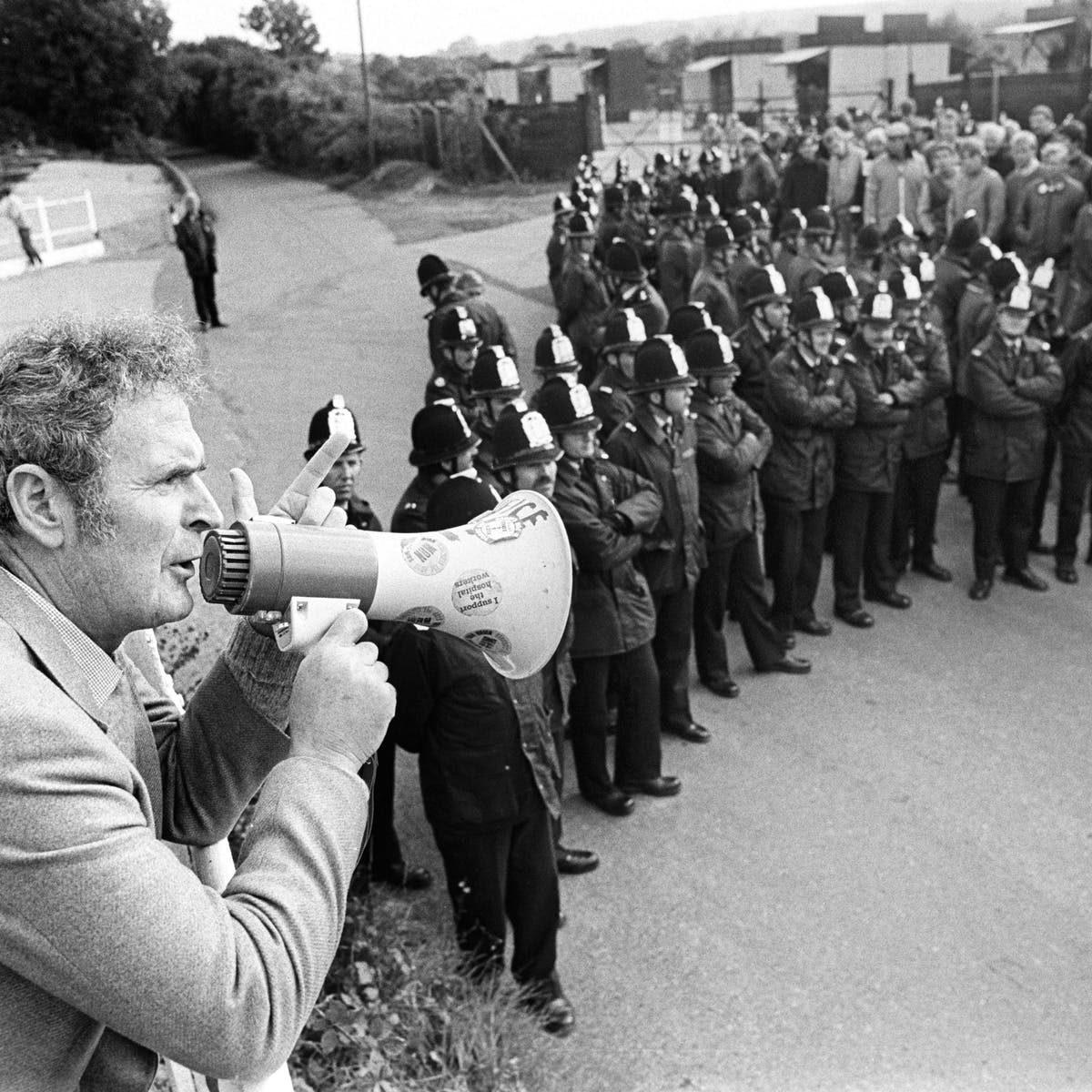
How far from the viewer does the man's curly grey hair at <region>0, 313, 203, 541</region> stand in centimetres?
170

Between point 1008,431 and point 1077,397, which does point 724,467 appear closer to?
point 1008,431

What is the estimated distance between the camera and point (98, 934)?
1.48 m

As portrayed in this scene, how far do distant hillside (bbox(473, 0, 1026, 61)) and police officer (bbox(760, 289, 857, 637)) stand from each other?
150 ft

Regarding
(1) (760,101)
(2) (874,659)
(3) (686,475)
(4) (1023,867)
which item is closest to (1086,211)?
(2) (874,659)

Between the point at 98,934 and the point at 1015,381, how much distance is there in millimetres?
8433

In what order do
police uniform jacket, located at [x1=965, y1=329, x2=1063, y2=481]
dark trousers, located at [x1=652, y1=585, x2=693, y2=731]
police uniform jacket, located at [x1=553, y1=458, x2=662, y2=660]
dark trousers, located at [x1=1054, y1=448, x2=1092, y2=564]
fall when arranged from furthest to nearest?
1. dark trousers, located at [x1=1054, y1=448, x2=1092, y2=564]
2. police uniform jacket, located at [x1=965, y1=329, x2=1063, y2=481]
3. dark trousers, located at [x1=652, y1=585, x2=693, y2=731]
4. police uniform jacket, located at [x1=553, y1=458, x2=662, y2=660]

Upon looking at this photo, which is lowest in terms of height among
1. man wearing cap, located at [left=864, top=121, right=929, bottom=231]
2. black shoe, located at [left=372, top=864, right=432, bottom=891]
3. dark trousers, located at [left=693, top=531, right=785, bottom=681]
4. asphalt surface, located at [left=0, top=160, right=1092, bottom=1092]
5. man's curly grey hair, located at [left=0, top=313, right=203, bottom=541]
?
asphalt surface, located at [left=0, top=160, right=1092, bottom=1092]

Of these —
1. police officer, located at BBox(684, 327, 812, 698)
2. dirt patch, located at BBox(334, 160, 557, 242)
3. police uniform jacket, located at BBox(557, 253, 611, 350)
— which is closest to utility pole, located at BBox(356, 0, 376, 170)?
dirt patch, located at BBox(334, 160, 557, 242)

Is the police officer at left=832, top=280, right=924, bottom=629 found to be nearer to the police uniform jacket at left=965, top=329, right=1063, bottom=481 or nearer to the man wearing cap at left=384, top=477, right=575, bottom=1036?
the police uniform jacket at left=965, top=329, right=1063, bottom=481

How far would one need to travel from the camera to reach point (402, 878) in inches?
229

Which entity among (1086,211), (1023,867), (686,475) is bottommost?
(1023,867)

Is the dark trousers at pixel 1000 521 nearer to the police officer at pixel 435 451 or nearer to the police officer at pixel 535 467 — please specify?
the police officer at pixel 535 467

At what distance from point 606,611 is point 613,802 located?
3.34ft

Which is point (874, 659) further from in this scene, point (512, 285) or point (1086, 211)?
point (512, 285)
